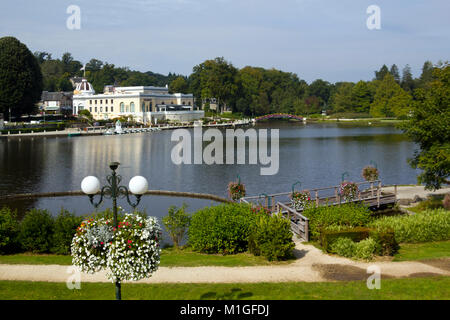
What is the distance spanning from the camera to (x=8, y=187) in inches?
1325

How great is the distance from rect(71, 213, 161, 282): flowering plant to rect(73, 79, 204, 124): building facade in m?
105

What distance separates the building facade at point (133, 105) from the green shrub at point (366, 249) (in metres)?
101

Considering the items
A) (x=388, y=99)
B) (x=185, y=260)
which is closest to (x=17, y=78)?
(x=185, y=260)

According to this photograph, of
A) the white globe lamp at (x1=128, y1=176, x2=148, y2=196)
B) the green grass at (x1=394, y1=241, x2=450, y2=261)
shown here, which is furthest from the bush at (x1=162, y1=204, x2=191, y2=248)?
the white globe lamp at (x1=128, y1=176, x2=148, y2=196)

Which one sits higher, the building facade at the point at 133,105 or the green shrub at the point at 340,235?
the building facade at the point at 133,105

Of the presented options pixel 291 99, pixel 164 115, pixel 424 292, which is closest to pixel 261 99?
pixel 291 99

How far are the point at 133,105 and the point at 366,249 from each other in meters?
110

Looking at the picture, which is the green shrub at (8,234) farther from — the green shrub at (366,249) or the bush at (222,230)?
the green shrub at (366,249)

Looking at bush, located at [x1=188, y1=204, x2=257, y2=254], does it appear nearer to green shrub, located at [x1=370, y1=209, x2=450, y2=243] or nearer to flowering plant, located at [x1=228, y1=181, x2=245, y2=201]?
green shrub, located at [x1=370, y1=209, x2=450, y2=243]

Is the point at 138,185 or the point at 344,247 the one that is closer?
the point at 138,185

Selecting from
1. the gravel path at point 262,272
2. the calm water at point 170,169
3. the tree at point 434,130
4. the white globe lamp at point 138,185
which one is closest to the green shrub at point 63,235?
the gravel path at point 262,272

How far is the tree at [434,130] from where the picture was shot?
70.9 ft

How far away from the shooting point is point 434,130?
72.4 feet

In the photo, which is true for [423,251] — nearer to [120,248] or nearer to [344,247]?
[344,247]
